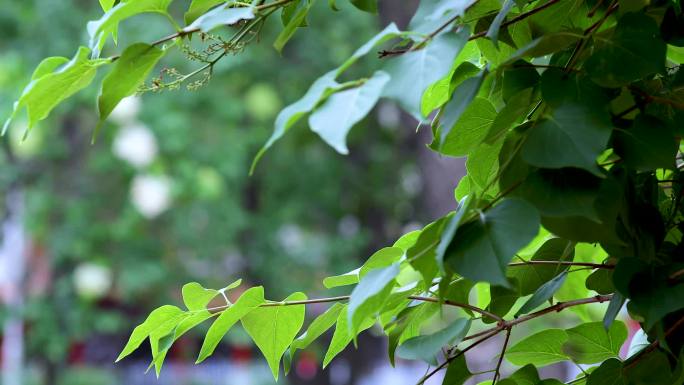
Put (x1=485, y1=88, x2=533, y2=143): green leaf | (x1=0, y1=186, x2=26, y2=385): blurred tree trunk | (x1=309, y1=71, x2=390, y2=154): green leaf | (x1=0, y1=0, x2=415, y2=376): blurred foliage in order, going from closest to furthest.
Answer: (x1=309, y1=71, x2=390, y2=154): green leaf, (x1=485, y1=88, x2=533, y2=143): green leaf, (x1=0, y1=0, x2=415, y2=376): blurred foliage, (x1=0, y1=186, x2=26, y2=385): blurred tree trunk

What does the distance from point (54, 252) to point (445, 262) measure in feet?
13.7

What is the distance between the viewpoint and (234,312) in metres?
0.42

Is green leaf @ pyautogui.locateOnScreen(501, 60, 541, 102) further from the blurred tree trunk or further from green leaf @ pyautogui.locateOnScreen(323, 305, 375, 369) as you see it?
the blurred tree trunk

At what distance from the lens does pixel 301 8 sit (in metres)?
0.39

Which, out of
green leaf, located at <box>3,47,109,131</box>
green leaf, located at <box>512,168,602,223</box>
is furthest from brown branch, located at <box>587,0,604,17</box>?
green leaf, located at <box>3,47,109,131</box>

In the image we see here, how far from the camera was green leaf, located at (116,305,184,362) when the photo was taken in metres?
0.42

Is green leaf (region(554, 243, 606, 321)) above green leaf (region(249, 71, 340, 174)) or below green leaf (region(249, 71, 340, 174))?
below

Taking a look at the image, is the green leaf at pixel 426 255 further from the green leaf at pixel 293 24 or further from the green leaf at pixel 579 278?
the green leaf at pixel 579 278

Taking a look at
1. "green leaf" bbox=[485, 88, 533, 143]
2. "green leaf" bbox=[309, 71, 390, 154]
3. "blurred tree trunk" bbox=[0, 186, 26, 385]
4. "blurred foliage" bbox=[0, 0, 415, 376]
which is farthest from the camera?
"blurred tree trunk" bbox=[0, 186, 26, 385]

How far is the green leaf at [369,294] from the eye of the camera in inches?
11.7

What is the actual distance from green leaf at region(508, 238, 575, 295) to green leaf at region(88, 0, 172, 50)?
0.22m

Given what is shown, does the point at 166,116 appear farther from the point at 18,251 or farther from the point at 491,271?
the point at 491,271

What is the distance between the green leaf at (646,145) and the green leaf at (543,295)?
7cm

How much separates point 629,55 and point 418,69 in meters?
0.10
